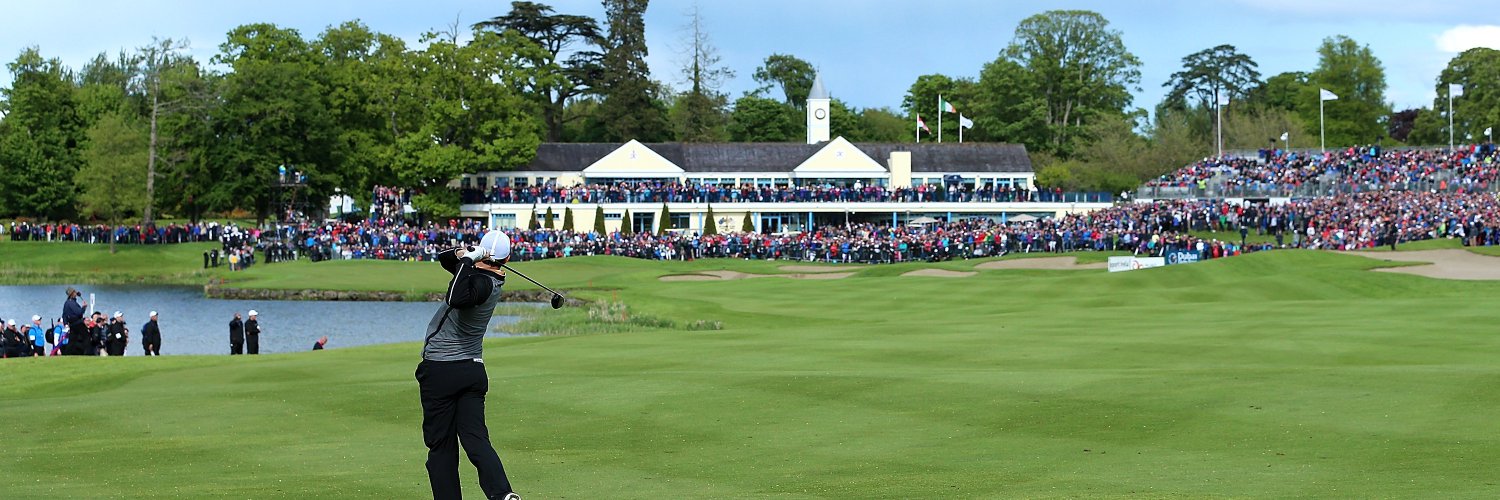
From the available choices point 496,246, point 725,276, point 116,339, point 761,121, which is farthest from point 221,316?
point 761,121

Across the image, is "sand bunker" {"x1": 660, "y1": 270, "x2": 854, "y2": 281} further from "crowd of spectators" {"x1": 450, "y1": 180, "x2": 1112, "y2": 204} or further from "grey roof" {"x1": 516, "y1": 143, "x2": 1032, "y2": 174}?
"grey roof" {"x1": 516, "y1": 143, "x2": 1032, "y2": 174}

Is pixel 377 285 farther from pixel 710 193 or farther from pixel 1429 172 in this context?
pixel 1429 172

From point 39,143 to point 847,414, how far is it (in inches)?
3287

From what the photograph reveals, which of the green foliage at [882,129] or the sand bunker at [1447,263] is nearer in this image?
the sand bunker at [1447,263]

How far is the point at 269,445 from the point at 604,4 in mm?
118404

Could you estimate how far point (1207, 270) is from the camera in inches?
2103

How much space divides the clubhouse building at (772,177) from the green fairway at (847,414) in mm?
61678

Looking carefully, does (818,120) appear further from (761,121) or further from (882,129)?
(882,129)

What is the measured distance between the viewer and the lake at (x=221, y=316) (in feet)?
146

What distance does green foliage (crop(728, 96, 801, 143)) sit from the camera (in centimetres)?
13100

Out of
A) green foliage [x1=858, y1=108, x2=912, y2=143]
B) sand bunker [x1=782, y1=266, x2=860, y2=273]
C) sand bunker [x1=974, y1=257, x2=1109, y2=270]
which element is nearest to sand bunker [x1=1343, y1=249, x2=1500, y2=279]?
sand bunker [x1=974, y1=257, x2=1109, y2=270]

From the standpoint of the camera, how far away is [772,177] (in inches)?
3994

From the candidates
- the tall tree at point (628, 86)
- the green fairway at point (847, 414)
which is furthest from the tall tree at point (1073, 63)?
the green fairway at point (847, 414)

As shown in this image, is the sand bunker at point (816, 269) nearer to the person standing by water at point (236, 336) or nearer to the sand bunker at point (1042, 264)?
the sand bunker at point (1042, 264)
